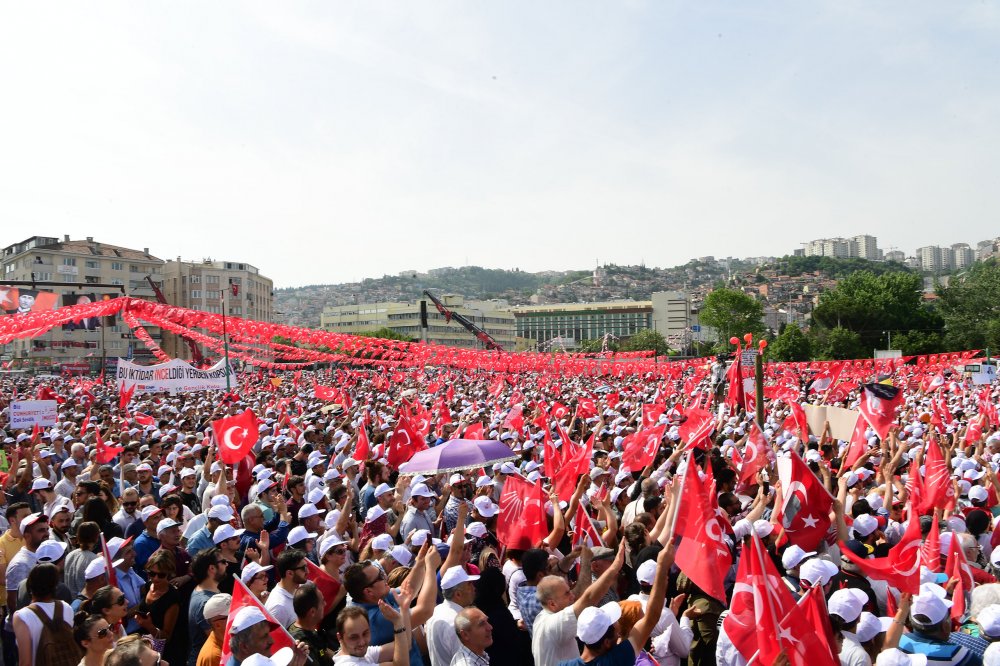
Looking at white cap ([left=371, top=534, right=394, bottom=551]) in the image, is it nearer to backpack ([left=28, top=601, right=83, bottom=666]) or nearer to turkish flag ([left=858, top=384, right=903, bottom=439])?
backpack ([left=28, top=601, right=83, bottom=666])

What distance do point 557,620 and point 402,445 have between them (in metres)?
8.12

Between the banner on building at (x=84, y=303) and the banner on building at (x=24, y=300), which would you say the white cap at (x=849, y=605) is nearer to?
the banner on building at (x=84, y=303)

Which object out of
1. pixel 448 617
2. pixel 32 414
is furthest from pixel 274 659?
pixel 32 414

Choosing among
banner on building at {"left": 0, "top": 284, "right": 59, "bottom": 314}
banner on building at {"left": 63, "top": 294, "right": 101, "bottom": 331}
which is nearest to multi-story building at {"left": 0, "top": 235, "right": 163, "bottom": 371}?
banner on building at {"left": 63, "top": 294, "right": 101, "bottom": 331}

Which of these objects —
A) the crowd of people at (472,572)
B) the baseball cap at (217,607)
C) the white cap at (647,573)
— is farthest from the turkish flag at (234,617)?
the white cap at (647,573)

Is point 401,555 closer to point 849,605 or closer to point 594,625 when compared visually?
point 594,625

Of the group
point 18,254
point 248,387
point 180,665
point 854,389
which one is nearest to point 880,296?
point 854,389

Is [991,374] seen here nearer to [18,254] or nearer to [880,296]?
[880,296]

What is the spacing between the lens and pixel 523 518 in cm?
688

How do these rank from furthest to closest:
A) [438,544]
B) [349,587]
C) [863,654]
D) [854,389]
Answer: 1. [854,389]
2. [438,544]
3. [349,587]
4. [863,654]

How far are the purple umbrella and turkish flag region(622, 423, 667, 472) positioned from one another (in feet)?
11.5

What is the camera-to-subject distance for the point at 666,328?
196 metres

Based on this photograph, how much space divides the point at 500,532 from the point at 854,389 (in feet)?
103

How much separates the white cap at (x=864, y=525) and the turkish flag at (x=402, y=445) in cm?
671
